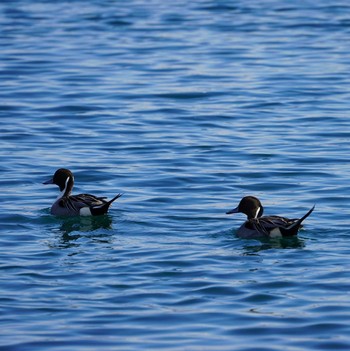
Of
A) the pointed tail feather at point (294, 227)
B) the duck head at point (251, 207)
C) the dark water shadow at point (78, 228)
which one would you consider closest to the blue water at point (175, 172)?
the dark water shadow at point (78, 228)

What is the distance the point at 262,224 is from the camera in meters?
14.0

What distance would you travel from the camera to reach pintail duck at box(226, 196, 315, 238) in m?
13.7

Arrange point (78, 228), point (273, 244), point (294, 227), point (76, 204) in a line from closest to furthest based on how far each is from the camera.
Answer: point (294, 227) < point (273, 244) < point (78, 228) < point (76, 204)

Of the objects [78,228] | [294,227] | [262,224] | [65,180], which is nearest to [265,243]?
[262,224]

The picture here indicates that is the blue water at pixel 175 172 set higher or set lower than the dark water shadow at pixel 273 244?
higher

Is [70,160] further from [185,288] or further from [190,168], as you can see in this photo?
[185,288]

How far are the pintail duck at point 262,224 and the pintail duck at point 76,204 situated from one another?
1689 millimetres

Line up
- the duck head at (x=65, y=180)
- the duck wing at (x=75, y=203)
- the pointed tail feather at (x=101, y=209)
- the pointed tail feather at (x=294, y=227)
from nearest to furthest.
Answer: the pointed tail feather at (x=294, y=227), the pointed tail feather at (x=101, y=209), the duck wing at (x=75, y=203), the duck head at (x=65, y=180)

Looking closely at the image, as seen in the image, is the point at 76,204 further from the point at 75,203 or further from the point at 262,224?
the point at 262,224

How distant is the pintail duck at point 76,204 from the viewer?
15.0m

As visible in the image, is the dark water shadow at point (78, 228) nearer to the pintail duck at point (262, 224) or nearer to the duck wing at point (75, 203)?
the duck wing at point (75, 203)

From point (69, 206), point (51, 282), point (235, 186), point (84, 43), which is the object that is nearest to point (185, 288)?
point (51, 282)

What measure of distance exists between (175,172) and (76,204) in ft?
9.52

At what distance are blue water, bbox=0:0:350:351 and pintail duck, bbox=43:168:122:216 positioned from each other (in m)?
0.15
